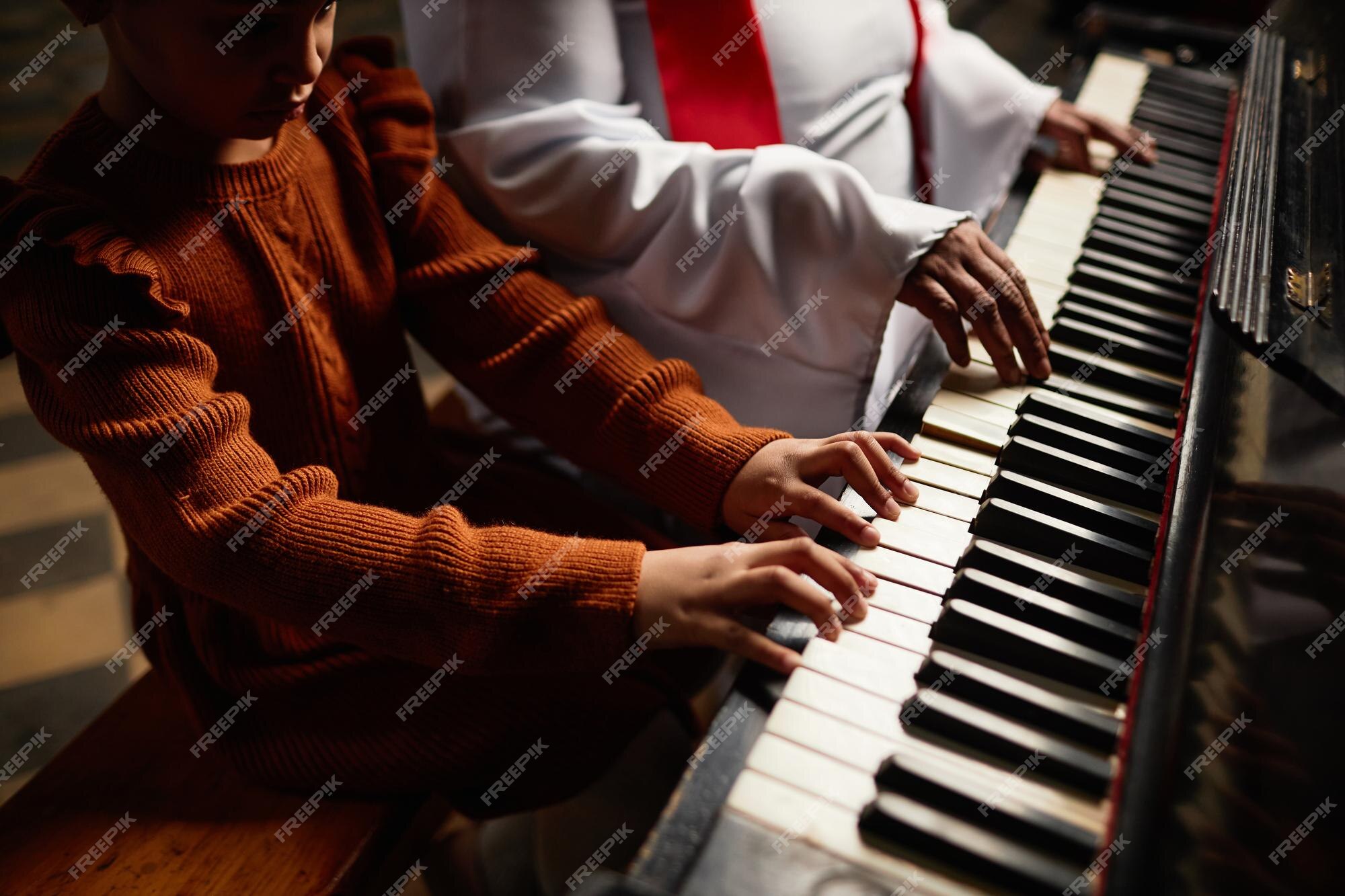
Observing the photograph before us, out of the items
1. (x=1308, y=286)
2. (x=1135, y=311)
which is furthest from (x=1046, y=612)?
(x=1135, y=311)

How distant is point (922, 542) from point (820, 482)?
4.6 inches

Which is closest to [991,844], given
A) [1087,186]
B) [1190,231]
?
[1190,231]

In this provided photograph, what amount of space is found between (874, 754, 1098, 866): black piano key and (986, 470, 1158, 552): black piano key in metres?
0.31

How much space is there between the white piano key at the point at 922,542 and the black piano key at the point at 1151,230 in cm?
72

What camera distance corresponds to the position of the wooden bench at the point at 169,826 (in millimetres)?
887

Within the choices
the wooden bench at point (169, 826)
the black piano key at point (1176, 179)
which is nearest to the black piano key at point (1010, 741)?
the wooden bench at point (169, 826)

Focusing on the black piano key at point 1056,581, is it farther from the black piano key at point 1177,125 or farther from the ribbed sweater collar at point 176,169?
the black piano key at point 1177,125

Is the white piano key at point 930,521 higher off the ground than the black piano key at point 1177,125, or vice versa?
the black piano key at point 1177,125

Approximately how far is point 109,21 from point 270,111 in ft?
0.52

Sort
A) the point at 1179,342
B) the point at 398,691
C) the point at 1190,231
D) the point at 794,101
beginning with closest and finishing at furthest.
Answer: the point at 398,691 < the point at 1179,342 < the point at 794,101 < the point at 1190,231

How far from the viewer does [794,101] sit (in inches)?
50.0

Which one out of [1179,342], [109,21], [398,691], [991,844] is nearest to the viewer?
[991,844]

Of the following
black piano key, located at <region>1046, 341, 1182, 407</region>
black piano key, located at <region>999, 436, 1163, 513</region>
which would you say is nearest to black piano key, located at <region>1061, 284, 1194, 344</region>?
black piano key, located at <region>1046, 341, 1182, 407</region>

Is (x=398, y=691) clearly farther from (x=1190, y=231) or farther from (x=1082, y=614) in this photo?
(x=1190, y=231)
